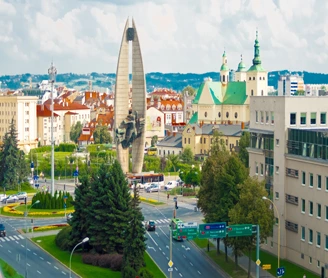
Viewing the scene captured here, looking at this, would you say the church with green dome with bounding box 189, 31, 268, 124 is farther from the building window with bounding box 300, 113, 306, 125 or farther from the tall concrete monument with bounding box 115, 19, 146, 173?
the building window with bounding box 300, 113, 306, 125

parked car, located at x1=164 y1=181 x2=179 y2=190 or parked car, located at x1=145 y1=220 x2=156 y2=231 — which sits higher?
parked car, located at x1=164 y1=181 x2=179 y2=190

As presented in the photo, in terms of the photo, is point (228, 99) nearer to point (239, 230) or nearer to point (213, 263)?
point (213, 263)

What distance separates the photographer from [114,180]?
66375mm

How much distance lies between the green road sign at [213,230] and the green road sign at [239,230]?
606 mm

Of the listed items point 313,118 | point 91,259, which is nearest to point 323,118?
point 313,118

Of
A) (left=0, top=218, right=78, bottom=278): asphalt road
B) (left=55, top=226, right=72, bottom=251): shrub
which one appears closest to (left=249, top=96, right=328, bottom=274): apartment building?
(left=55, top=226, right=72, bottom=251): shrub

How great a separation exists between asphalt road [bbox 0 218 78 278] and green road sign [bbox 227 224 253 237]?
11255mm

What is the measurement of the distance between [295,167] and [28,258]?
63.2 ft

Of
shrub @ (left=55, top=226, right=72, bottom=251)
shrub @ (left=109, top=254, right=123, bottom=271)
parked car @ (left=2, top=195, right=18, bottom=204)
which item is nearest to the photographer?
shrub @ (left=109, top=254, right=123, bottom=271)

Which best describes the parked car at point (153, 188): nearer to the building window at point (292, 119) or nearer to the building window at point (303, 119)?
the building window at point (303, 119)

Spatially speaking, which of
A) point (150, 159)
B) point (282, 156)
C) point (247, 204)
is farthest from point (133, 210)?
point (150, 159)

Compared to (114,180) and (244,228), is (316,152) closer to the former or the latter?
(244,228)

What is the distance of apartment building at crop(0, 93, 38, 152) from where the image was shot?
166000 mm

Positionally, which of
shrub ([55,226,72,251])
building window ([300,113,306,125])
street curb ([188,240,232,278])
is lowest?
street curb ([188,240,232,278])
